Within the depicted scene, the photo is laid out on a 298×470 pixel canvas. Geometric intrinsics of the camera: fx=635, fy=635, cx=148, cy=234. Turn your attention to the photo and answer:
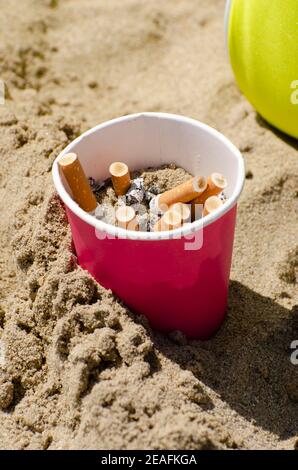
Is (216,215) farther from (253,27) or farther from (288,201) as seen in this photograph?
(253,27)

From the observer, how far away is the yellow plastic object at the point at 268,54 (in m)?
1.82

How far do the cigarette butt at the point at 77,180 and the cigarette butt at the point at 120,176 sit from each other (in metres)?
0.07

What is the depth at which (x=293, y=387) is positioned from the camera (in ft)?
4.84

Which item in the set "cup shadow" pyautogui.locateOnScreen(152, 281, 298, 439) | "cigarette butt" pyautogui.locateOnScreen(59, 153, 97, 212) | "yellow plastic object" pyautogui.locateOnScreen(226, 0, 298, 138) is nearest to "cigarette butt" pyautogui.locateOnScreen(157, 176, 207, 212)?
"cigarette butt" pyautogui.locateOnScreen(59, 153, 97, 212)

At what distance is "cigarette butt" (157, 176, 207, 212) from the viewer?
4.53ft

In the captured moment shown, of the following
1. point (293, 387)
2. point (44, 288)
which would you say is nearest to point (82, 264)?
point (44, 288)

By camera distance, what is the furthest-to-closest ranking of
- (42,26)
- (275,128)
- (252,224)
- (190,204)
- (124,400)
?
(42,26) → (275,128) → (252,224) → (190,204) → (124,400)

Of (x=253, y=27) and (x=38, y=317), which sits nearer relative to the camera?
(x=38, y=317)

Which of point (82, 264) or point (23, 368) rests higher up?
point (82, 264)

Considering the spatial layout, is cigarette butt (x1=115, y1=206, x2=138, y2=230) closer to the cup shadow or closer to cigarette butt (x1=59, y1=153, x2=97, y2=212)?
cigarette butt (x1=59, y1=153, x2=97, y2=212)

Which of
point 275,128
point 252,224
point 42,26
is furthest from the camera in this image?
point 42,26

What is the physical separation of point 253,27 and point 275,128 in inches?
15.2

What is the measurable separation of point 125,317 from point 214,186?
0.35 m

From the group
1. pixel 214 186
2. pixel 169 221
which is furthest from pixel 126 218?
pixel 214 186
